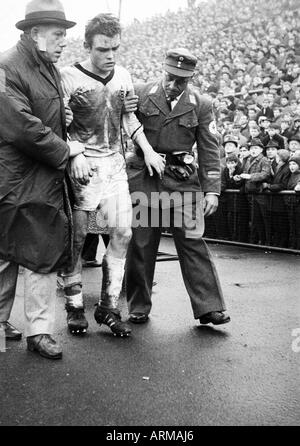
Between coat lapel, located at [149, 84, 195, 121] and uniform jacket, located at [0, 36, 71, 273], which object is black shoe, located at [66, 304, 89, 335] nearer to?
uniform jacket, located at [0, 36, 71, 273]

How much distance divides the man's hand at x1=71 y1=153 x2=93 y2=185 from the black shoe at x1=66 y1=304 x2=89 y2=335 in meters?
0.93

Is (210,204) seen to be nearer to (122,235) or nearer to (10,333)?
(122,235)

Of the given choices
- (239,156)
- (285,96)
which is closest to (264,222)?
(239,156)

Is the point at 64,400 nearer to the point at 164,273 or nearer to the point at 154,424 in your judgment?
the point at 154,424

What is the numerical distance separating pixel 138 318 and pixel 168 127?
148cm

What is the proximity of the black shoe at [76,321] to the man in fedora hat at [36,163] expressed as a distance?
40 cm

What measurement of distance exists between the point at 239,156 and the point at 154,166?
288 inches

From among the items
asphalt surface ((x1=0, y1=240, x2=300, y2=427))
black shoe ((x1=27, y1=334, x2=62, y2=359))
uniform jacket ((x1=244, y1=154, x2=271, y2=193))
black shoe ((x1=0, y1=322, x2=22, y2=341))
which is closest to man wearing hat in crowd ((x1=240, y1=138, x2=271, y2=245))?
uniform jacket ((x1=244, y1=154, x2=271, y2=193))

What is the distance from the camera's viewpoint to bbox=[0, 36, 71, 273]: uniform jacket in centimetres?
385

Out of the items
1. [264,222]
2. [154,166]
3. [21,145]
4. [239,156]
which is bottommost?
[264,222]

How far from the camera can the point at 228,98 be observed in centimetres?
1673

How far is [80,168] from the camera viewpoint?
13.7 feet

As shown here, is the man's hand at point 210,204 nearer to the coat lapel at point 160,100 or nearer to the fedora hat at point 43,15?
the coat lapel at point 160,100

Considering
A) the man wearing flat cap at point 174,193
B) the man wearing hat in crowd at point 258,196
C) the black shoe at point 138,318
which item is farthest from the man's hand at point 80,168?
the man wearing hat in crowd at point 258,196
